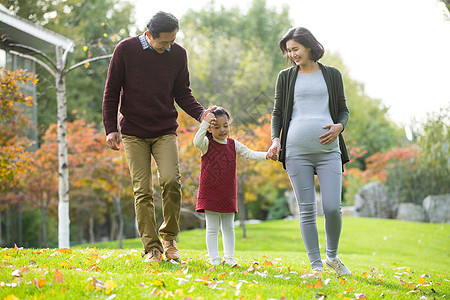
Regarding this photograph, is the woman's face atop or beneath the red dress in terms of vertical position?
atop

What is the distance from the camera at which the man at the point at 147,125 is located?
3885 millimetres

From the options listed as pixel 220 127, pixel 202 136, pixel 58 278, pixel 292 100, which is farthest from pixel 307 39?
pixel 58 278

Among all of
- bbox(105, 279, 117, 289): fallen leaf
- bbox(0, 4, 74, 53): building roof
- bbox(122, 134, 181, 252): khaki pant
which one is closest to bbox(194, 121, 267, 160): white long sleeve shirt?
bbox(122, 134, 181, 252): khaki pant

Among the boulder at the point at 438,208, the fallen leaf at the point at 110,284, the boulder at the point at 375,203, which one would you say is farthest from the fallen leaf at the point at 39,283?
the boulder at the point at 375,203

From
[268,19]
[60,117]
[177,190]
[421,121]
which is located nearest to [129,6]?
Answer: [268,19]

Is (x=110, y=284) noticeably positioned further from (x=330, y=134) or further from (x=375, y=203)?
(x=375, y=203)

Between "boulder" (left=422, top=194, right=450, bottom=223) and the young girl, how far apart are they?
1830 centimetres

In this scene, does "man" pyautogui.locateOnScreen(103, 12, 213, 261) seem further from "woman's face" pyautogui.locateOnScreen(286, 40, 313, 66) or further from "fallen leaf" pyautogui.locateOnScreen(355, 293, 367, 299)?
"fallen leaf" pyautogui.locateOnScreen(355, 293, 367, 299)

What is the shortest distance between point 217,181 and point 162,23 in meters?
1.42

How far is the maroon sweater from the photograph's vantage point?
12.8ft

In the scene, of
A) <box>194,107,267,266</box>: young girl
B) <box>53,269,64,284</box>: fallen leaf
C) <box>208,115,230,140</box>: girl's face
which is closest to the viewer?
<box>53,269,64,284</box>: fallen leaf

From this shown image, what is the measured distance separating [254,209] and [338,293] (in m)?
24.7

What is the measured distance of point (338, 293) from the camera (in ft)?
10.1

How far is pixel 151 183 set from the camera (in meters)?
3.94
